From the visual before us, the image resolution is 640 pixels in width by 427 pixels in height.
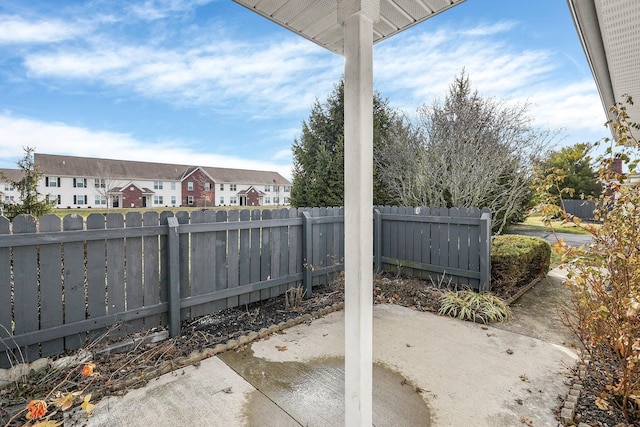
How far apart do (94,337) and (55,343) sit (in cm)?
26

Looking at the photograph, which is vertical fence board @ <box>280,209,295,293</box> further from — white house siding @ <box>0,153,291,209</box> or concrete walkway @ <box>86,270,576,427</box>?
white house siding @ <box>0,153,291,209</box>

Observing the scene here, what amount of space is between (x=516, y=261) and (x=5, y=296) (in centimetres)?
555

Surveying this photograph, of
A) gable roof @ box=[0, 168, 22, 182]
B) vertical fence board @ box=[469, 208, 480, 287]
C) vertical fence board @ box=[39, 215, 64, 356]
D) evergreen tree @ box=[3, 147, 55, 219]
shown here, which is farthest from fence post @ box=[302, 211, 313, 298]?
gable roof @ box=[0, 168, 22, 182]

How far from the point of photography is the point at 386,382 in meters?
2.17

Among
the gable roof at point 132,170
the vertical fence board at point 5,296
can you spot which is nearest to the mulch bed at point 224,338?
the vertical fence board at point 5,296

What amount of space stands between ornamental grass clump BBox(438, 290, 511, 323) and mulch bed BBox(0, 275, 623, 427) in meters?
0.20

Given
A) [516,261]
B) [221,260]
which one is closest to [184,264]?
[221,260]

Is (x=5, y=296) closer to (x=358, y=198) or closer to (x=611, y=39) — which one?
(x=358, y=198)

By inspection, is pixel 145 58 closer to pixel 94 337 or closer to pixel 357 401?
pixel 94 337

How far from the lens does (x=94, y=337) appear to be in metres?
2.61

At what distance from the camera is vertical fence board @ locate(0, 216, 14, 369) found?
2179mm

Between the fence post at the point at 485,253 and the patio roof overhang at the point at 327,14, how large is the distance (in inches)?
119

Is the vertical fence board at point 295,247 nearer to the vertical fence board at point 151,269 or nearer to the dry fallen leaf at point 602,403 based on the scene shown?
the vertical fence board at point 151,269

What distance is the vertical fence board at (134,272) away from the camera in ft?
9.09
